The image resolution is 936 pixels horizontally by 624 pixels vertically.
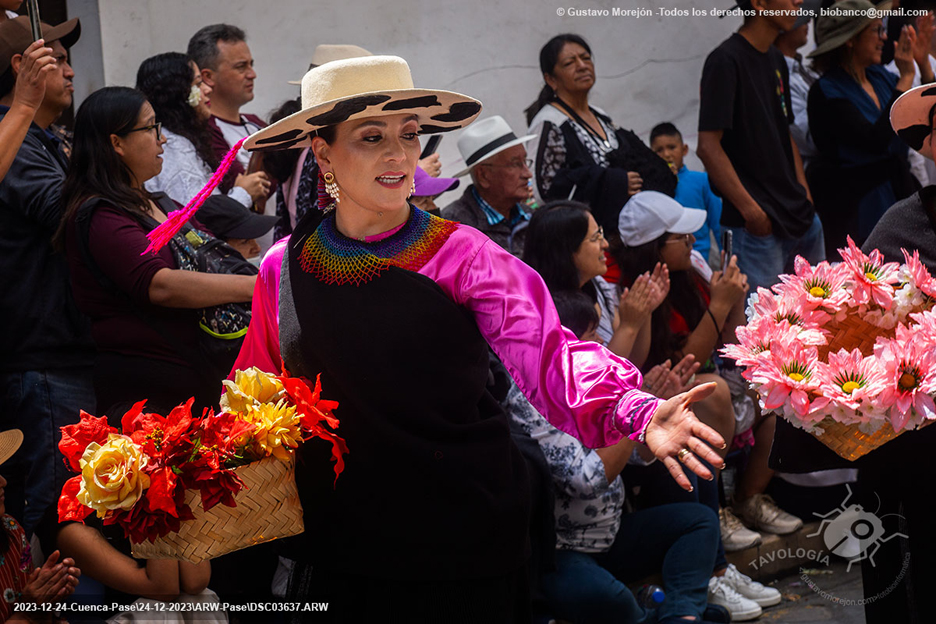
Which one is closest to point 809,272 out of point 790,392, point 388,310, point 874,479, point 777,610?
point 790,392

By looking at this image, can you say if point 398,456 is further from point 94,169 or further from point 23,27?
point 23,27

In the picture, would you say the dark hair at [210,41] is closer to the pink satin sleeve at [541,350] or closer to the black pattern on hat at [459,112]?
the black pattern on hat at [459,112]

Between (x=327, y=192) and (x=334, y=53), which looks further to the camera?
(x=334, y=53)

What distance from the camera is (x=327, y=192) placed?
9.99 ft

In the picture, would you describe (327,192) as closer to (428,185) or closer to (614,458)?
(428,185)

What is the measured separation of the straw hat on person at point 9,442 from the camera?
3443 mm

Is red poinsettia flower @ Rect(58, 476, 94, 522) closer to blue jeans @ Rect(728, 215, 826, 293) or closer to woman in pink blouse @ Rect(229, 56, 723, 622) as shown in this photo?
woman in pink blouse @ Rect(229, 56, 723, 622)

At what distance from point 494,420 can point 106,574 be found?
5.58ft

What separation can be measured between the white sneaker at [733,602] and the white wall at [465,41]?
304cm

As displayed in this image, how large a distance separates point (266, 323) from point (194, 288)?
89 cm

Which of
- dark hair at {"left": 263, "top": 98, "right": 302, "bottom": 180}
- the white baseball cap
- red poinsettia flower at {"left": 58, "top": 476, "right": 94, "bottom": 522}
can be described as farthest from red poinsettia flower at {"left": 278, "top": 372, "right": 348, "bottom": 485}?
the white baseball cap

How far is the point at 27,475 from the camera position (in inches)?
158

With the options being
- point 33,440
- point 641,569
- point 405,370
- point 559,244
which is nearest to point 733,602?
point 641,569

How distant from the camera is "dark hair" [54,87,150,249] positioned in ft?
12.8
